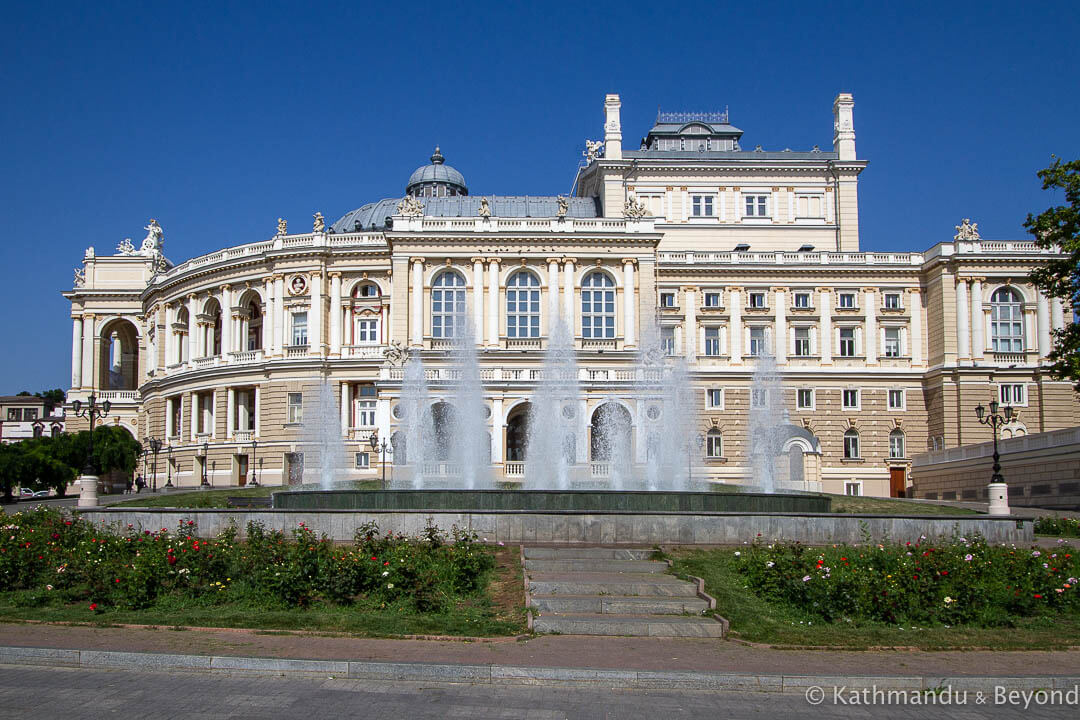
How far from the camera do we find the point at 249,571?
62.7 ft

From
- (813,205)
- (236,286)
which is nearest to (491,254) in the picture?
(236,286)

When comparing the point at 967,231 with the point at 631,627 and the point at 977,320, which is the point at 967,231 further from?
the point at 631,627

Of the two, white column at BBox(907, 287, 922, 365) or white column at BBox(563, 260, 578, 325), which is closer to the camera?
white column at BBox(563, 260, 578, 325)

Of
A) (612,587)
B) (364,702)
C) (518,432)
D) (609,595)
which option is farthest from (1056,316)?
(364,702)

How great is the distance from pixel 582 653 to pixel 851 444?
60.9m

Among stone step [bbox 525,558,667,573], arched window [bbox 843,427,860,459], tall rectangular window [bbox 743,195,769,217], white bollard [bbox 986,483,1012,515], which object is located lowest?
stone step [bbox 525,558,667,573]

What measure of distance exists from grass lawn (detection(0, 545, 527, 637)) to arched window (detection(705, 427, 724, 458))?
54.1 meters

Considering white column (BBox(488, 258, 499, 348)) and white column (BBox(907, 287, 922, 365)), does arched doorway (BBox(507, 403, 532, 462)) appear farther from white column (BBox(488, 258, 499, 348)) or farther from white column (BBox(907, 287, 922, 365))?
white column (BBox(907, 287, 922, 365))

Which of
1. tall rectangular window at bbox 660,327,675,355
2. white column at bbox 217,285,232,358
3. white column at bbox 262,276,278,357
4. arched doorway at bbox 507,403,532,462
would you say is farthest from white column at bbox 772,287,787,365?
white column at bbox 217,285,232,358

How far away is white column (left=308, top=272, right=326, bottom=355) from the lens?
73.2 m

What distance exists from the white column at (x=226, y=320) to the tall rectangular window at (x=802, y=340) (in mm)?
42249

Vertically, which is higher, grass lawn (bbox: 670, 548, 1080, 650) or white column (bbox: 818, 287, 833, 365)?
white column (bbox: 818, 287, 833, 365)

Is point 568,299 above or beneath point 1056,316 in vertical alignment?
above

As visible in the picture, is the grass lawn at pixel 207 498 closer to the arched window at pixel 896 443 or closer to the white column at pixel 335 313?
the white column at pixel 335 313
